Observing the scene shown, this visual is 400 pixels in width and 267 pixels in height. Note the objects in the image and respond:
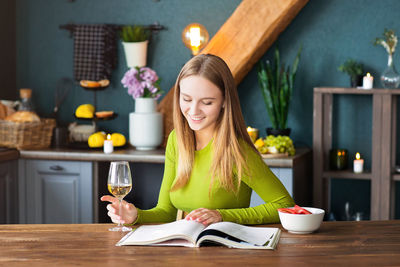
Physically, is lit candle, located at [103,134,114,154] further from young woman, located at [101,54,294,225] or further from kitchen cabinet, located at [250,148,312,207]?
young woman, located at [101,54,294,225]

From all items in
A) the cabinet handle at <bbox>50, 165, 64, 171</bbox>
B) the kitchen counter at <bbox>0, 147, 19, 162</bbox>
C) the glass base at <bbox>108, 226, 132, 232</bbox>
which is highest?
the kitchen counter at <bbox>0, 147, 19, 162</bbox>

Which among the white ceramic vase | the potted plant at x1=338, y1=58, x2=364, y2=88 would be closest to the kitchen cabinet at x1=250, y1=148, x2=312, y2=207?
the potted plant at x1=338, y1=58, x2=364, y2=88

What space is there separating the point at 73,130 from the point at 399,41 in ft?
7.89

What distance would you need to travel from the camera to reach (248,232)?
81.6 inches

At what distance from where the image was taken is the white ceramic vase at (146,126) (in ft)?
14.2

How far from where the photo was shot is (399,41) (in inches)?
172

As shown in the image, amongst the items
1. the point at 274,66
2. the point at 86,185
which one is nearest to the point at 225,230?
the point at 86,185

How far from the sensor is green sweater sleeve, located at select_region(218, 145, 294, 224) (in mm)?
2268

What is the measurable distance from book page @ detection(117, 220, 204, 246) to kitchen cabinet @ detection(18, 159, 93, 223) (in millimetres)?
2181

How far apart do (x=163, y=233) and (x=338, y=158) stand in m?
2.48

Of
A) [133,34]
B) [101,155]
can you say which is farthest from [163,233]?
[133,34]

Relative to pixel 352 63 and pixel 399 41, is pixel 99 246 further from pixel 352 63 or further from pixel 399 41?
pixel 399 41

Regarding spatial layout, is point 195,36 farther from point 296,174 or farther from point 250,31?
point 296,174

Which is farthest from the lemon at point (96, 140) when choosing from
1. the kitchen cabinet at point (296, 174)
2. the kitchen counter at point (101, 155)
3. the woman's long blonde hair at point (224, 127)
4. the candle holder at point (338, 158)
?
the woman's long blonde hair at point (224, 127)
